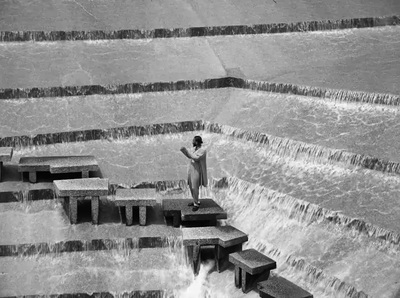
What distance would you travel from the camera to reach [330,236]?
1748 cm

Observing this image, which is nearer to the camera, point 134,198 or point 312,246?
point 312,246

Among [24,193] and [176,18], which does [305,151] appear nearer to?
[24,193]

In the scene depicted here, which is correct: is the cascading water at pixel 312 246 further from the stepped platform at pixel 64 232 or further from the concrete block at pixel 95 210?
the concrete block at pixel 95 210

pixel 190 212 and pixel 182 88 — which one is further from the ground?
pixel 182 88

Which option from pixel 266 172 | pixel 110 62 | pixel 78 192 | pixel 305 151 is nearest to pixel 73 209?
pixel 78 192

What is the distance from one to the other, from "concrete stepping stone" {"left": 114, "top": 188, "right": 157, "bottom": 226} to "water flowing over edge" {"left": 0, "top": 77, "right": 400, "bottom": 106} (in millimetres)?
4381

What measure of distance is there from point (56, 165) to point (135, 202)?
2.04 meters

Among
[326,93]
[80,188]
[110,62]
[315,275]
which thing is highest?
[110,62]

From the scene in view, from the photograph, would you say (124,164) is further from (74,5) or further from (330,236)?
(74,5)

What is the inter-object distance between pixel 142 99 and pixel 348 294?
8762 mm

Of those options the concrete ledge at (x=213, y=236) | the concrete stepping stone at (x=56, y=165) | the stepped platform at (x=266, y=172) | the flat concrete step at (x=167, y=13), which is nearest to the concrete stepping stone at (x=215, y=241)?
the concrete ledge at (x=213, y=236)

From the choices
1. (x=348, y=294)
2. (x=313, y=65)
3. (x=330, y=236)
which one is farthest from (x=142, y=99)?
(x=348, y=294)

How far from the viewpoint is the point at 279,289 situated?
54.2 feet

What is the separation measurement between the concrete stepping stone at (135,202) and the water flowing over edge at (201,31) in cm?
703
